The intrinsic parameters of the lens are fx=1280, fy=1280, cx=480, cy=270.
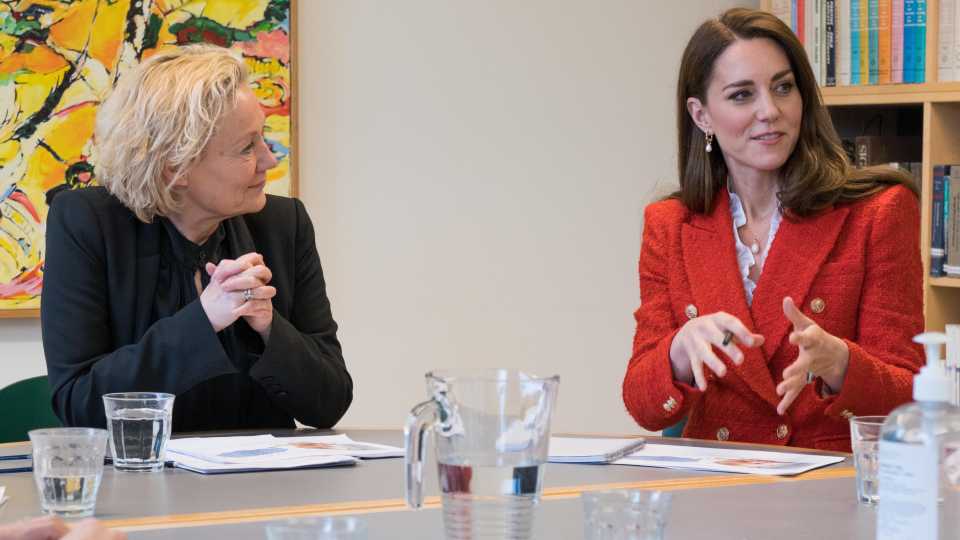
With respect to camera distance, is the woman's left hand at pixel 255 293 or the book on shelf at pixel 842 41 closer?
the woman's left hand at pixel 255 293

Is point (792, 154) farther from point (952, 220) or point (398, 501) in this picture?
point (398, 501)

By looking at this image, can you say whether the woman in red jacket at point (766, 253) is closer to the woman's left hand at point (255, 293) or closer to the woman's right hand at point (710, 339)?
the woman's right hand at point (710, 339)

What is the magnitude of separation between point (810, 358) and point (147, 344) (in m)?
1.12

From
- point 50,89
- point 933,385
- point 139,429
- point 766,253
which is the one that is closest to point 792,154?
point 766,253

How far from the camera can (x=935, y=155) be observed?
3.54 m

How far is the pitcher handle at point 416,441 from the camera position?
1142 millimetres

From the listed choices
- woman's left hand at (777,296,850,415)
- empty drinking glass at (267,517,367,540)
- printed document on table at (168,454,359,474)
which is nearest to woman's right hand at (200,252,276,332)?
printed document on table at (168,454,359,474)

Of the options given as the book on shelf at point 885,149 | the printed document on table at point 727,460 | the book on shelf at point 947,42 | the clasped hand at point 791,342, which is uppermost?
the book on shelf at point 947,42

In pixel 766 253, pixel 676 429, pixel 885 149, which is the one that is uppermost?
pixel 885 149

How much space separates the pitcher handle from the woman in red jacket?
129cm

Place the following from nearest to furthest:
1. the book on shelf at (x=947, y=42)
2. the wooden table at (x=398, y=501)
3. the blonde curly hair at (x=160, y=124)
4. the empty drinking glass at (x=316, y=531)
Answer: the empty drinking glass at (x=316, y=531), the wooden table at (x=398, y=501), the blonde curly hair at (x=160, y=124), the book on shelf at (x=947, y=42)

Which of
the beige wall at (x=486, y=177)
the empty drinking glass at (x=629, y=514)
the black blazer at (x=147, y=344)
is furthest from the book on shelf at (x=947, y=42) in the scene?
the empty drinking glass at (x=629, y=514)

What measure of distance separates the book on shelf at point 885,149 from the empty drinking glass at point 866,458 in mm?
2221

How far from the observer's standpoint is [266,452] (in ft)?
6.42
